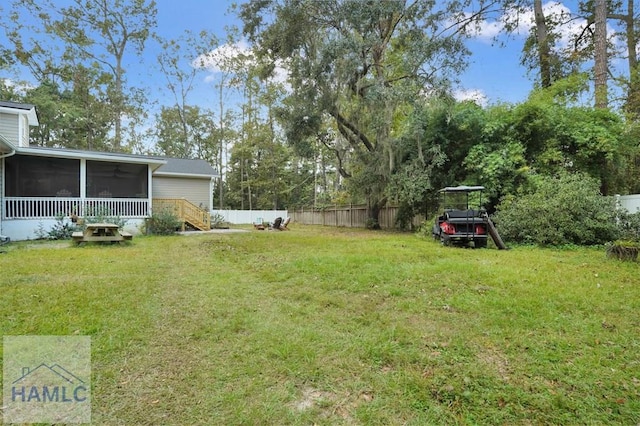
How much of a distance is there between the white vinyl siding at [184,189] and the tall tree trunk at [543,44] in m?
16.7

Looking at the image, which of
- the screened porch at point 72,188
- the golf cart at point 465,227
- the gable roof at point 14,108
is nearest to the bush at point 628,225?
the golf cart at point 465,227

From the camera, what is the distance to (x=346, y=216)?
19.5m

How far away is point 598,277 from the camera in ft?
16.8

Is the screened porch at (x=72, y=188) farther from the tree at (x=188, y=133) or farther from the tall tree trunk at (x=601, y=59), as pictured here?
the tree at (x=188, y=133)

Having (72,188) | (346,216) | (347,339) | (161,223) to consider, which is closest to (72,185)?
(72,188)

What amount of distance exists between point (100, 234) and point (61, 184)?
4502 millimetres

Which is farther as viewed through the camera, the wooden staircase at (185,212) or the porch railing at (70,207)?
the wooden staircase at (185,212)

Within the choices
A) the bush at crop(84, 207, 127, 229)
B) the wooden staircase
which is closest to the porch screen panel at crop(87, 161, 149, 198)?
the wooden staircase

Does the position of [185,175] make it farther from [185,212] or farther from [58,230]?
[58,230]

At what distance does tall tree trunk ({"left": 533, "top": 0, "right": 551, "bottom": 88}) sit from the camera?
45.3 ft

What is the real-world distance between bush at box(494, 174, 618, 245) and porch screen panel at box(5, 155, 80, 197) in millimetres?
14662

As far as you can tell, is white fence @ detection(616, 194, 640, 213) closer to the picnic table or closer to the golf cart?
the golf cart

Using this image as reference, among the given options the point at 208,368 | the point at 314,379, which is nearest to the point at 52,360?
the point at 208,368

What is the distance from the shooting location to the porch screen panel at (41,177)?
10.6 meters
